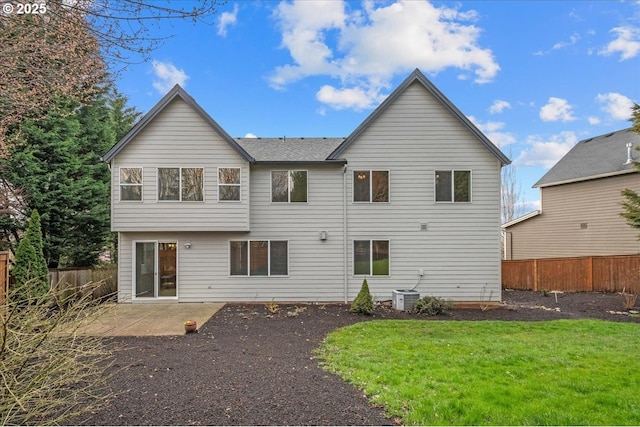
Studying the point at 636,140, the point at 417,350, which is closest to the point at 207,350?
the point at 417,350

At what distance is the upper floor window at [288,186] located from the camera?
40.3ft

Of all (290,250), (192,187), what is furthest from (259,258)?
(192,187)

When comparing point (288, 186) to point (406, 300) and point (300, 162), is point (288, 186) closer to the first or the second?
point (300, 162)

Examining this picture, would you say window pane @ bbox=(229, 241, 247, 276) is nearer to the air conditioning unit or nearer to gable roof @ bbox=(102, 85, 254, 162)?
gable roof @ bbox=(102, 85, 254, 162)

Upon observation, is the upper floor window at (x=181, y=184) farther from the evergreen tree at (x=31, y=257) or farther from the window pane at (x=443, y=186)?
the window pane at (x=443, y=186)

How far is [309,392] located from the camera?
4398 millimetres

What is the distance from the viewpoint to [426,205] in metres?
12.2

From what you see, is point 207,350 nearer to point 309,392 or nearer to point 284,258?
point 309,392

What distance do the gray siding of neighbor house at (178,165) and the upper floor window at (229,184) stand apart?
157mm

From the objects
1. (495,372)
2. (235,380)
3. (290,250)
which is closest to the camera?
(235,380)

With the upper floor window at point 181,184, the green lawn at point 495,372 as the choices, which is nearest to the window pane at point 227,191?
the upper floor window at point 181,184

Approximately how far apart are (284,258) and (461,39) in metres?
9.77

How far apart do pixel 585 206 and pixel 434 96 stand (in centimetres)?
1124

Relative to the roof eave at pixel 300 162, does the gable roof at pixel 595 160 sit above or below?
above
